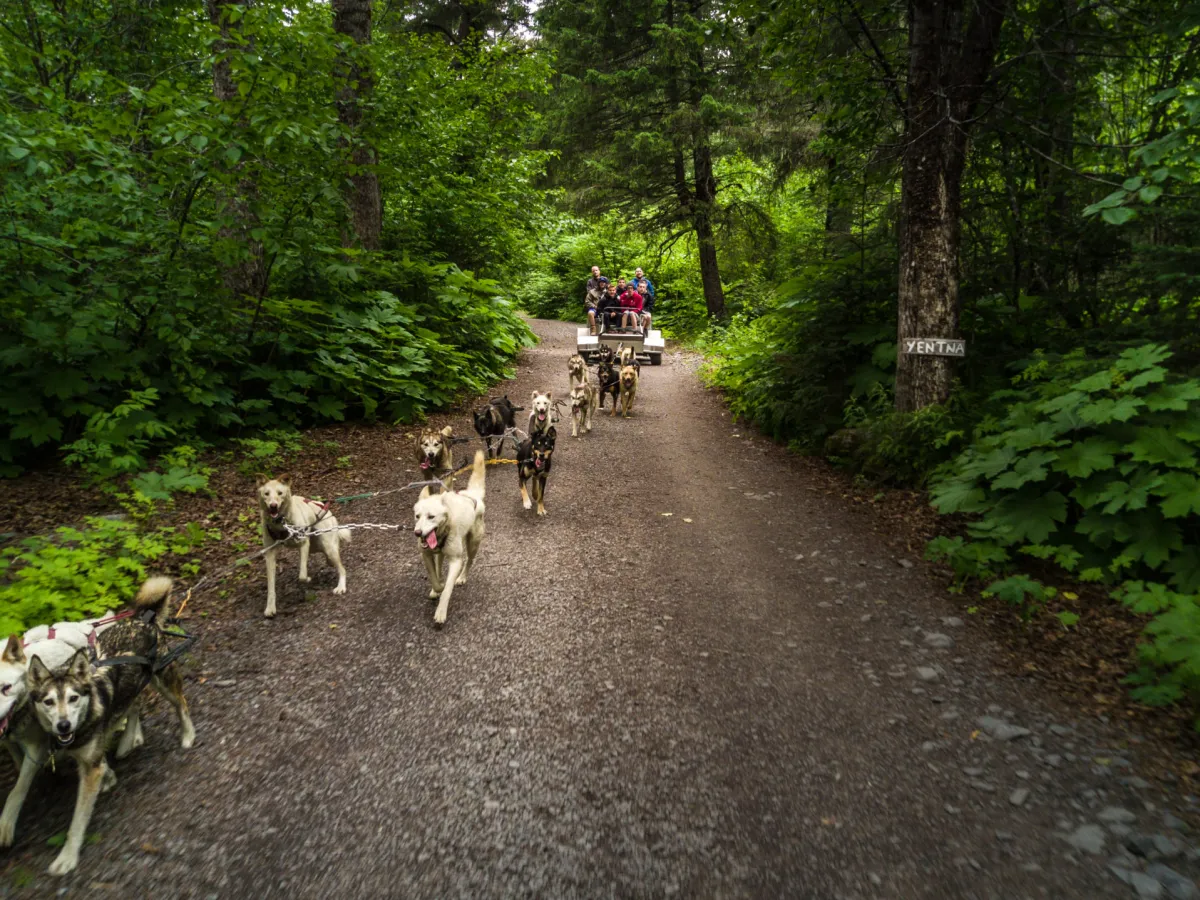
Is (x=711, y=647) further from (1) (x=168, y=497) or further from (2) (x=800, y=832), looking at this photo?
(1) (x=168, y=497)

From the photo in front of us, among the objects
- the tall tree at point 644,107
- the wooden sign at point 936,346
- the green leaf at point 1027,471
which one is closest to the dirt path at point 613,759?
the green leaf at point 1027,471

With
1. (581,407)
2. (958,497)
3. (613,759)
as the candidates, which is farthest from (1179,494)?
(581,407)

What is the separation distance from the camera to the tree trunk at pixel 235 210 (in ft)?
21.4

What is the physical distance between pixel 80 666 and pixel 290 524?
7.72 feet

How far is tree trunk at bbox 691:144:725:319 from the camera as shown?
1880 centimetres

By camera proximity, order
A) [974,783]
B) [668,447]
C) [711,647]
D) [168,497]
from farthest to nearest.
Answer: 1. [668,447]
2. [168,497]
3. [711,647]
4. [974,783]

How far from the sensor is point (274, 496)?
4672mm

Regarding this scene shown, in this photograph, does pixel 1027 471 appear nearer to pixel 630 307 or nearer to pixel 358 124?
pixel 358 124

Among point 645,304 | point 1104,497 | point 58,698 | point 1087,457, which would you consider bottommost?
point 58,698

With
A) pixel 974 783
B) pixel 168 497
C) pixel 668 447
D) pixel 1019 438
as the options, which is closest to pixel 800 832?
pixel 974 783

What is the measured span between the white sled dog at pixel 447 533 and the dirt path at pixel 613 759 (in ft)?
0.71

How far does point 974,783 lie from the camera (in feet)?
9.88

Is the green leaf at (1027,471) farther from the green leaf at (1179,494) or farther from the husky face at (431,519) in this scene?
the husky face at (431,519)

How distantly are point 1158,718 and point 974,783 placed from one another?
1.23 meters
